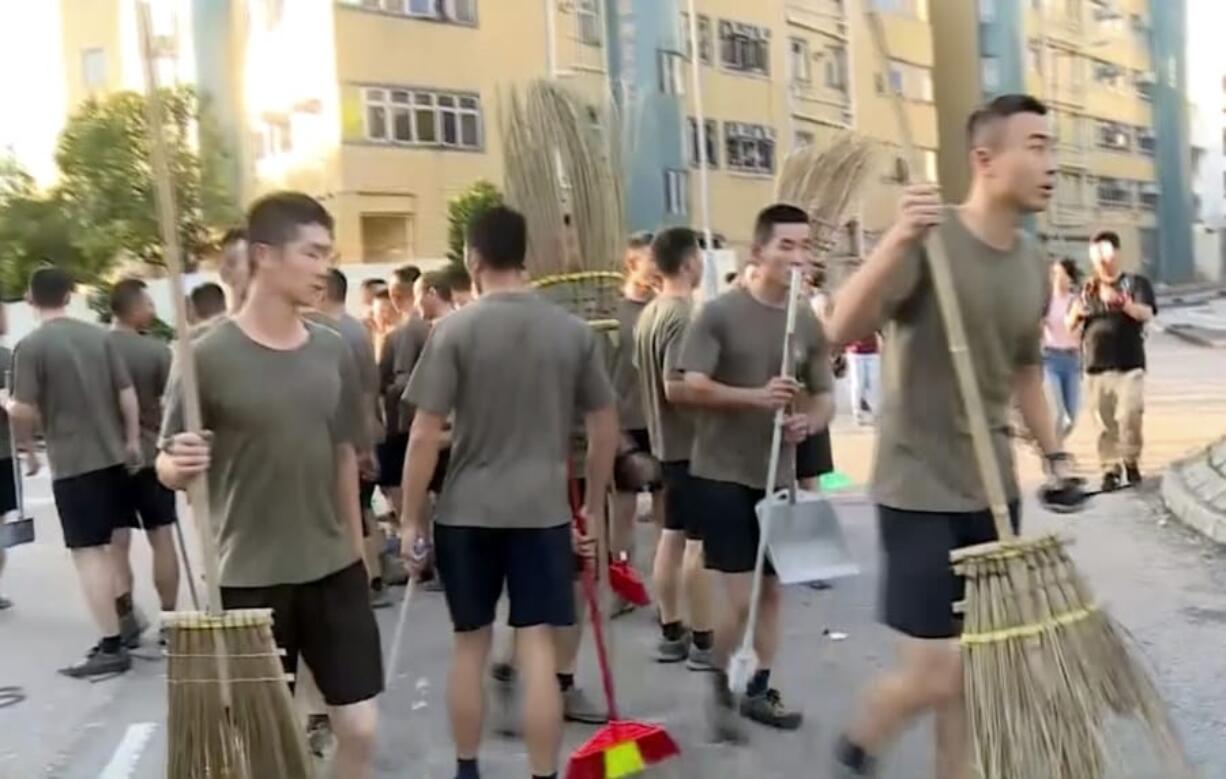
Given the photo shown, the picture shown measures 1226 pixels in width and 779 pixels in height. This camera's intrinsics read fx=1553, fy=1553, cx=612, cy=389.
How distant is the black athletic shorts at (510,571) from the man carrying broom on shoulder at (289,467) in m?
0.50

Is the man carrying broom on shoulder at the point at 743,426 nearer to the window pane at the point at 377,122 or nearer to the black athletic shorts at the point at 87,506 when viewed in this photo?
the black athletic shorts at the point at 87,506

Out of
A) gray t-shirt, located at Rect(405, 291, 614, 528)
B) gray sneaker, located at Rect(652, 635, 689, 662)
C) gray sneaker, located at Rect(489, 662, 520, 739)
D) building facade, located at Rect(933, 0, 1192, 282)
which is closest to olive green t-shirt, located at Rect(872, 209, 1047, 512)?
gray t-shirt, located at Rect(405, 291, 614, 528)

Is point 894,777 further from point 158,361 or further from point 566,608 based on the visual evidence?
point 158,361

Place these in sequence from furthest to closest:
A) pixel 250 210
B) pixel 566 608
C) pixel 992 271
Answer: pixel 566 608 → pixel 250 210 → pixel 992 271

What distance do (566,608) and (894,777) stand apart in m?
1.20

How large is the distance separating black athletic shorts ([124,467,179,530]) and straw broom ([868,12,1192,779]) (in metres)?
4.78

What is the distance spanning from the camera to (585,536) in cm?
511

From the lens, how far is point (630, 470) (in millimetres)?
6859

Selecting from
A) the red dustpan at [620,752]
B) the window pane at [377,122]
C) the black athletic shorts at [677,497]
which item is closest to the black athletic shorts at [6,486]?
the black athletic shorts at [677,497]

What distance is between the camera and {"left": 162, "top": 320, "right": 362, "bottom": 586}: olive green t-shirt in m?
3.93

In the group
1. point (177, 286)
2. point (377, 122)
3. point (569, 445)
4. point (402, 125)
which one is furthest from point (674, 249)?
point (402, 125)

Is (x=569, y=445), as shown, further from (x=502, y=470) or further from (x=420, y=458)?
(x=420, y=458)

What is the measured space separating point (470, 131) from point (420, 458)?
29.3 m

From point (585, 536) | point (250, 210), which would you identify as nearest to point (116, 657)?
point (585, 536)
